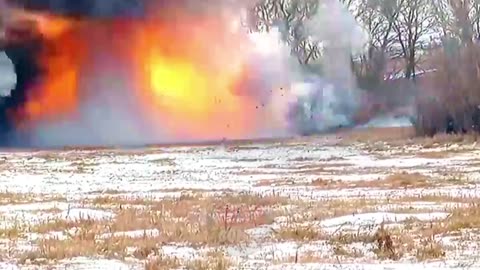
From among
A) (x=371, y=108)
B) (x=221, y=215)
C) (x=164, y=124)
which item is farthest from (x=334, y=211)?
(x=371, y=108)

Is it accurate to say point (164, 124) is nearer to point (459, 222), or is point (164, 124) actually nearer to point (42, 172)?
point (42, 172)

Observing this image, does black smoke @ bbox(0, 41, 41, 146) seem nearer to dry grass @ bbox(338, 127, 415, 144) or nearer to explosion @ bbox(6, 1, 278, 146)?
explosion @ bbox(6, 1, 278, 146)

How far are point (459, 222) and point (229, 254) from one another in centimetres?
437

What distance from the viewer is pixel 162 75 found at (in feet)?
202

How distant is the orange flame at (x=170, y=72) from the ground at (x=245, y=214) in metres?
20.6

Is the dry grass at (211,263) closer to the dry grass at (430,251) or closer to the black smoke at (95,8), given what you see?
the dry grass at (430,251)

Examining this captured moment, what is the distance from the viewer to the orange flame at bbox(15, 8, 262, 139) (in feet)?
193

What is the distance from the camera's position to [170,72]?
2426 inches

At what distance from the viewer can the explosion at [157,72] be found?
5888cm

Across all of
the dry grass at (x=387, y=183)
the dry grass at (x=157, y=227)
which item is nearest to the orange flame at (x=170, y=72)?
the dry grass at (x=387, y=183)

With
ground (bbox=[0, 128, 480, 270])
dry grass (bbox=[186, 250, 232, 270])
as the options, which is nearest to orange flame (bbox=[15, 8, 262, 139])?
ground (bbox=[0, 128, 480, 270])

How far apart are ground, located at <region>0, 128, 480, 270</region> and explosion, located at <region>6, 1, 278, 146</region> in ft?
67.5

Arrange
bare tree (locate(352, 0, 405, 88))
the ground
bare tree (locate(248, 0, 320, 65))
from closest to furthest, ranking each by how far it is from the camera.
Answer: the ground
bare tree (locate(248, 0, 320, 65))
bare tree (locate(352, 0, 405, 88))

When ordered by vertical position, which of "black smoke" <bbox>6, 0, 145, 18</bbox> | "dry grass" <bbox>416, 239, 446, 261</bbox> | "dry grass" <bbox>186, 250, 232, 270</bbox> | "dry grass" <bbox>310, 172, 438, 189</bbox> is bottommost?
"dry grass" <bbox>310, 172, 438, 189</bbox>
